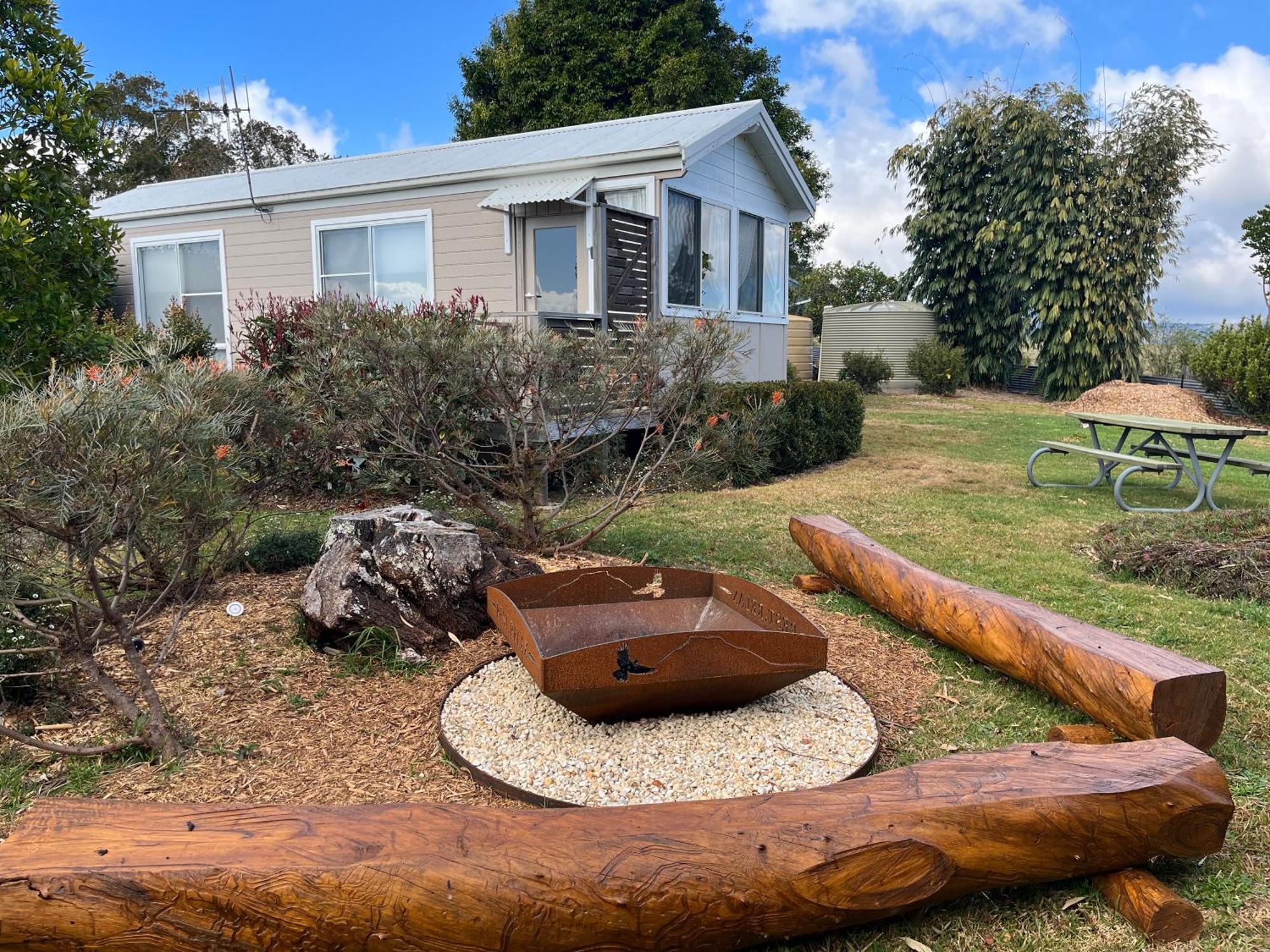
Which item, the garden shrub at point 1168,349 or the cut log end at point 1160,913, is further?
the garden shrub at point 1168,349

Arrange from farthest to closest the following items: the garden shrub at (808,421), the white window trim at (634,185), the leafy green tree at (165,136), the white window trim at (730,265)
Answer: the leafy green tree at (165,136)
the white window trim at (730,265)
the white window trim at (634,185)
the garden shrub at (808,421)

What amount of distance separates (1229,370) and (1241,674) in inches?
636

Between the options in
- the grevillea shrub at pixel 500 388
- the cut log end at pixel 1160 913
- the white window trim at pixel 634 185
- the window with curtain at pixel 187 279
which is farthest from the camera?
the window with curtain at pixel 187 279

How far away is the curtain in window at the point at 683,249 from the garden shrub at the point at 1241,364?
473 inches

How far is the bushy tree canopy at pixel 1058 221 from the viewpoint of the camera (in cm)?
2045

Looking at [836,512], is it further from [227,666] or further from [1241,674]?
[227,666]

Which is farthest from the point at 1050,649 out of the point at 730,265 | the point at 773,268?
the point at 773,268

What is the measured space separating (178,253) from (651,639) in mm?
13840

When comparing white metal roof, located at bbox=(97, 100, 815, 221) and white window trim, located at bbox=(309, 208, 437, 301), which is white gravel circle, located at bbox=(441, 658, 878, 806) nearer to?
white metal roof, located at bbox=(97, 100, 815, 221)

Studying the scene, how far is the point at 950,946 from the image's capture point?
2385 millimetres

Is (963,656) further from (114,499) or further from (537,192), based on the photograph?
(537,192)

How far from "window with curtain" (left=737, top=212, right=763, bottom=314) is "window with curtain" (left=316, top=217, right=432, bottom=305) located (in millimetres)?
4584

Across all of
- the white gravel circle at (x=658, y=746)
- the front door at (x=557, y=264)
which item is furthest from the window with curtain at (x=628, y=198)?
the white gravel circle at (x=658, y=746)

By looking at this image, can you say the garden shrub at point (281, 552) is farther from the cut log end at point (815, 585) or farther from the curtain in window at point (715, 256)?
the curtain in window at point (715, 256)
